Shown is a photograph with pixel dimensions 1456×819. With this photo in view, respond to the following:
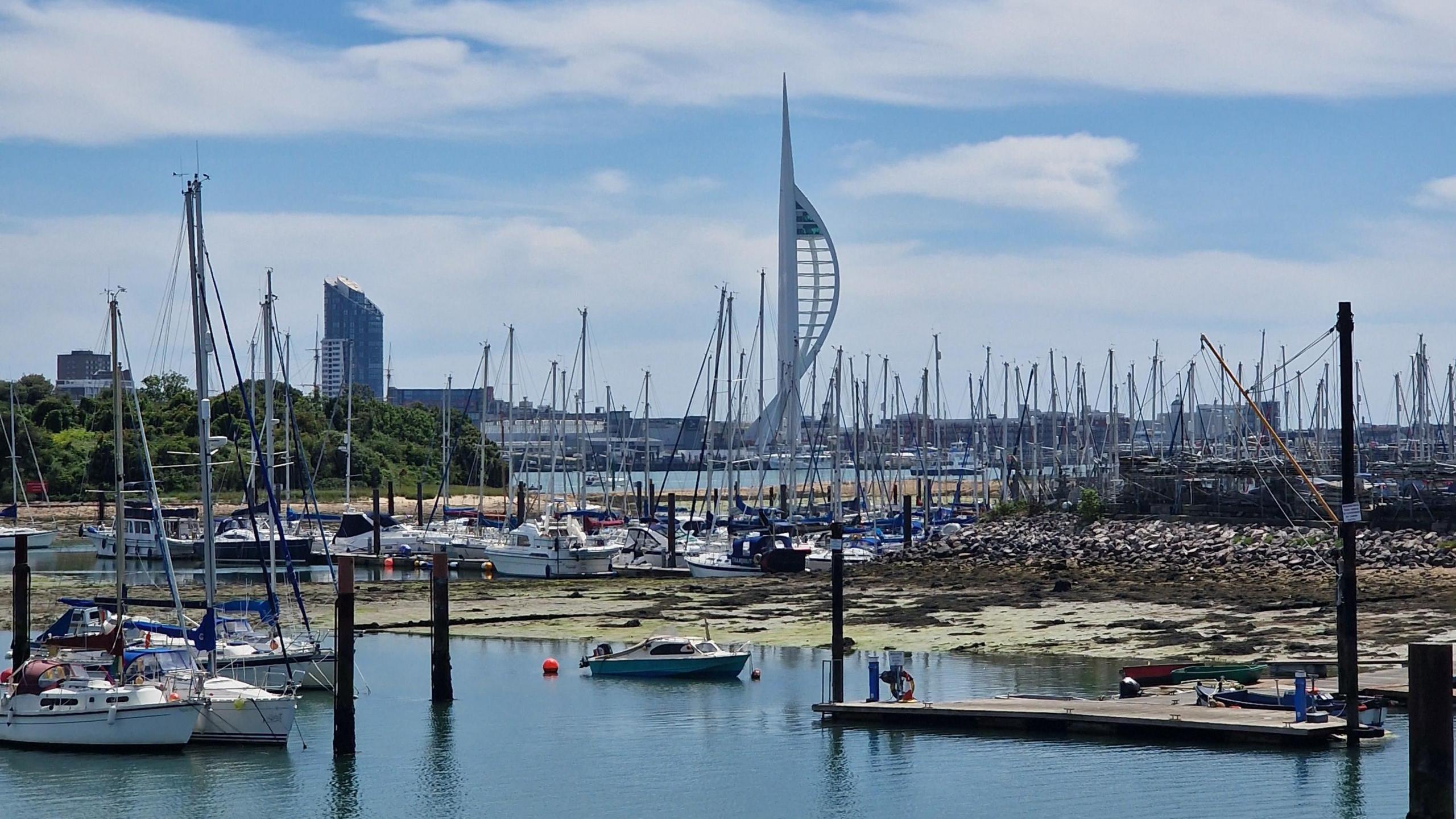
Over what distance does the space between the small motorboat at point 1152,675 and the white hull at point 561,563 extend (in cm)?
4097

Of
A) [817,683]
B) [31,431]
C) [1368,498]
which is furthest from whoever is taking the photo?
[31,431]

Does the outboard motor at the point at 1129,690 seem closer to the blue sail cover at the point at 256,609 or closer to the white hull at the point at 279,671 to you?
the white hull at the point at 279,671

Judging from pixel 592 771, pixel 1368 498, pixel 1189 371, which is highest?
pixel 1189 371

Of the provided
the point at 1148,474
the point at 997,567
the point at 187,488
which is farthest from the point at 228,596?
the point at 187,488

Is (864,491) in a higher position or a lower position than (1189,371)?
lower

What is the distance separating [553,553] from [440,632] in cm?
3888

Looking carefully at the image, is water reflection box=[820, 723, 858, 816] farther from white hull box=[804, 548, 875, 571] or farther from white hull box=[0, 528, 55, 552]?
white hull box=[0, 528, 55, 552]

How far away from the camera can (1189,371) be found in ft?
382

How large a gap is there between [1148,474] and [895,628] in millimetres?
33809

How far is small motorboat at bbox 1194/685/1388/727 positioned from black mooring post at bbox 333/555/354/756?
58.6 ft

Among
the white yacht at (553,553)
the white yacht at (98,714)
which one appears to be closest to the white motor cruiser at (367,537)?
the white yacht at (553,553)

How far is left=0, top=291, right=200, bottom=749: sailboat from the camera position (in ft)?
121

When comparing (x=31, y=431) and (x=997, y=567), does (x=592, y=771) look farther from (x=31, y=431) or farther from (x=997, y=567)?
(x=31, y=431)

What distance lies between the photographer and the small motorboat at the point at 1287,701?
35.9 meters
